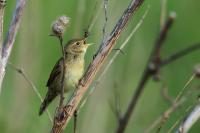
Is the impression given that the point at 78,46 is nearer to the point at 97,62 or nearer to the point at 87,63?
the point at 87,63

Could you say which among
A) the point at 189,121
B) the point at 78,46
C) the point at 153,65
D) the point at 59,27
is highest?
the point at 153,65

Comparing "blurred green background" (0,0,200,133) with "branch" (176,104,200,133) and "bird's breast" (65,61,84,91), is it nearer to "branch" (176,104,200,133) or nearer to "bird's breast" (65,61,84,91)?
"bird's breast" (65,61,84,91)

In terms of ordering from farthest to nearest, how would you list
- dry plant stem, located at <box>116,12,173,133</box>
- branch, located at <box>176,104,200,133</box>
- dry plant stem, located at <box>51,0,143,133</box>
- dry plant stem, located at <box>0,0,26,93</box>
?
dry plant stem, located at <box>0,0,26,93</box> → dry plant stem, located at <box>51,0,143,133</box> → branch, located at <box>176,104,200,133</box> → dry plant stem, located at <box>116,12,173,133</box>

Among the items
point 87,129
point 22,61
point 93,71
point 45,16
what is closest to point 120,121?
point 93,71

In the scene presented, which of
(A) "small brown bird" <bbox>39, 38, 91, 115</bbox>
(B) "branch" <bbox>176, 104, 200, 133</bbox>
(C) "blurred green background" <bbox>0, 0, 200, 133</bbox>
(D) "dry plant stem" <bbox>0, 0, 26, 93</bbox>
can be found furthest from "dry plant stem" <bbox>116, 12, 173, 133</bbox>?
(A) "small brown bird" <bbox>39, 38, 91, 115</bbox>

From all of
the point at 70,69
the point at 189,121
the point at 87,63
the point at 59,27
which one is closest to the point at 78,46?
the point at 70,69

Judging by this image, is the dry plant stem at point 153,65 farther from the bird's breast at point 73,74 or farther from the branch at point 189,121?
the bird's breast at point 73,74
